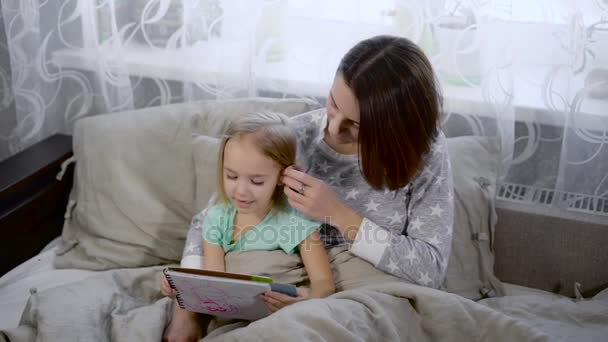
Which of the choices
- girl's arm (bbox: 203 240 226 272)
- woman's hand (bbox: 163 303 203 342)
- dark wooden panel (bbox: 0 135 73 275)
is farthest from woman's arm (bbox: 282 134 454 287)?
dark wooden panel (bbox: 0 135 73 275)

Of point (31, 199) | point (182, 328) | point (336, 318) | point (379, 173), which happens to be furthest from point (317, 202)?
point (31, 199)

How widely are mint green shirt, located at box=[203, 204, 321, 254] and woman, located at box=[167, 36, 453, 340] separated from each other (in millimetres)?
55

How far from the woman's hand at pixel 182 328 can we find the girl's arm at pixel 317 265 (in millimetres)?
252

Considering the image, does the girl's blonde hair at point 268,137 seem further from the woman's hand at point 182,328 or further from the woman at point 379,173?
the woman's hand at point 182,328

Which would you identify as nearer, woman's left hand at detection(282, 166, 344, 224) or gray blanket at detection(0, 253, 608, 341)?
gray blanket at detection(0, 253, 608, 341)

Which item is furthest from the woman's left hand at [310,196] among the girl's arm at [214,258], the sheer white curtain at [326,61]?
the sheer white curtain at [326,61]

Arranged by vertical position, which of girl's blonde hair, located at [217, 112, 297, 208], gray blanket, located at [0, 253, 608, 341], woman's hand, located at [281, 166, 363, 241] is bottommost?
gray blanket, located at [0, 253, 608, 341]

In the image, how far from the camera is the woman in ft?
4.07

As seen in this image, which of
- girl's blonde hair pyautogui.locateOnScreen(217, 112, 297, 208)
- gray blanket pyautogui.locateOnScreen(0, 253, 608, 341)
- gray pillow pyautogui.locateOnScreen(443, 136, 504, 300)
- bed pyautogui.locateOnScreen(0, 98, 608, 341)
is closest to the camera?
gray blanket pyautogui.locateOnScreen(0, 253, 608, 341)

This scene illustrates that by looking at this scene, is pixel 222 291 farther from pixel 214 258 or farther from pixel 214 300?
pixel 214 258

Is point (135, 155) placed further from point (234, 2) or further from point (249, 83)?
point (234, 2)

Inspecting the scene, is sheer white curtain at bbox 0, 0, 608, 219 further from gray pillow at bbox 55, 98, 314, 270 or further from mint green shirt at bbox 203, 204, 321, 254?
mint green shirt at bbox 203, 204, 321, 254

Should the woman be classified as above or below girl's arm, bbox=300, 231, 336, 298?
above

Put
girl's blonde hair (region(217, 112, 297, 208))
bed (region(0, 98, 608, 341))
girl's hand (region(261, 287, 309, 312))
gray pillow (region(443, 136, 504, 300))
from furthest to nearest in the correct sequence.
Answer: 1. gray pillow (region(443, 136, 504, 300))
2. bed (region(0, 98, 608, 341))
3. girl's blonde hair (region(217, 112, 297, 208))
4. girl's hand (region(261, 287, 309, 312))
